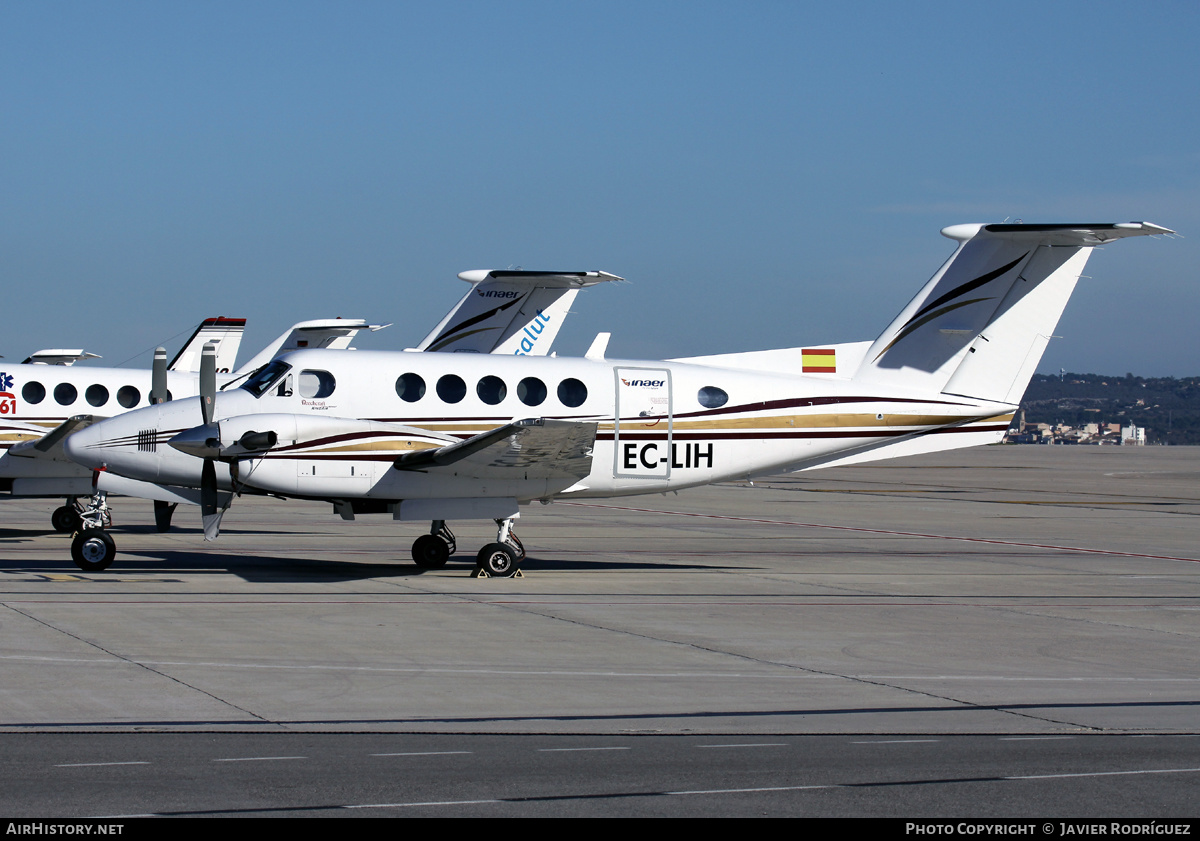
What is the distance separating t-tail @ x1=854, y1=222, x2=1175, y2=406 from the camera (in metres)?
18.4

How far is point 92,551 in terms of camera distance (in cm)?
1647

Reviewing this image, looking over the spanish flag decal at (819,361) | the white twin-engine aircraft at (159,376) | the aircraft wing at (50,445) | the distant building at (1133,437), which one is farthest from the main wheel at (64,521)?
the distant building at (1133,437)

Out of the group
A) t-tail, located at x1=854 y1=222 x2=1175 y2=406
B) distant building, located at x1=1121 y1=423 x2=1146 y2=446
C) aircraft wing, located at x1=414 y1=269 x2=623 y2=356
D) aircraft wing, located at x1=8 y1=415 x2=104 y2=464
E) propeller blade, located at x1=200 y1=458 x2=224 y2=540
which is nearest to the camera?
propeller blade, located at x1=200 y1=458 x2=224 y2=540

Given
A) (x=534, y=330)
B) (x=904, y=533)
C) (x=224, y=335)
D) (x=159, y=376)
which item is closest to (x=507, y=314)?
(x=534, y=330)

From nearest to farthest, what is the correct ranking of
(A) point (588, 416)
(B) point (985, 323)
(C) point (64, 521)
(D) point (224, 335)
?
(A) point (588, 416) → (B) point (985, 323) → (C) point (64, 521) → (D) point (224, 335)

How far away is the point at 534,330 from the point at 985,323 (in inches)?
642

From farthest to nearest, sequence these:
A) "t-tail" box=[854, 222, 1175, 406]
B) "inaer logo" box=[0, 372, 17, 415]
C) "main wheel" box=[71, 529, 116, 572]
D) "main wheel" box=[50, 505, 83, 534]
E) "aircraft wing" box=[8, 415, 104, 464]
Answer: "main wheel" box=[50, 505, 83, 534], "inaer logo" box=[0, 372, 17, 415], "aircraft wing" box=[8, 415, 104, 464], "t-tail" box=[854, 222, 1175, 406], "main wheel" box=[71, 529, 116, 572]

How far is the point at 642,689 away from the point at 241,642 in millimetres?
3824

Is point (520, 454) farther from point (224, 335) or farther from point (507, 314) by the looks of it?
point (224, 335)

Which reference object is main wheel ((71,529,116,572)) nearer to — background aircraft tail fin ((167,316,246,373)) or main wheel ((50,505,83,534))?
main wheel ((50,505,83,534))

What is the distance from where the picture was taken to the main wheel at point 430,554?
57.6 feet

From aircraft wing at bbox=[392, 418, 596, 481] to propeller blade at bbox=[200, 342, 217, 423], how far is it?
7.95 ft

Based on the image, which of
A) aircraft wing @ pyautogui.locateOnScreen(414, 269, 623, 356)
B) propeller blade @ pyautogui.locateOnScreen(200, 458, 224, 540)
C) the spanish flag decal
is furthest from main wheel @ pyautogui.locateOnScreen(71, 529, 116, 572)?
aircraft wing @ pyautogui.locateOnScreen(414, 269, 623, 356)

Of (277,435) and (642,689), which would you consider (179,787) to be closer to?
(642,689)
